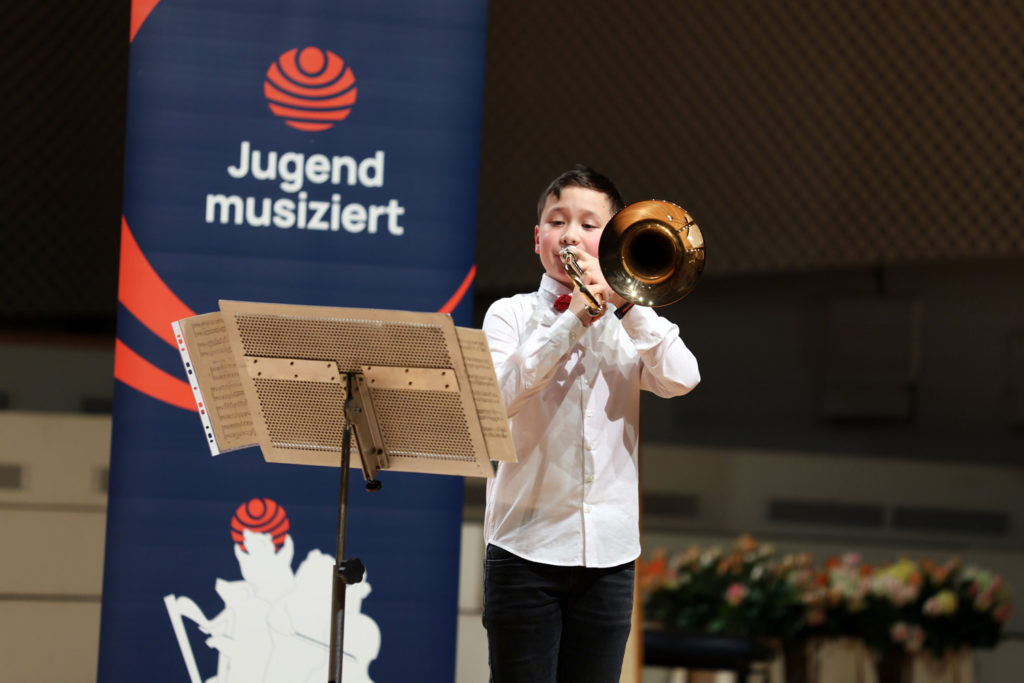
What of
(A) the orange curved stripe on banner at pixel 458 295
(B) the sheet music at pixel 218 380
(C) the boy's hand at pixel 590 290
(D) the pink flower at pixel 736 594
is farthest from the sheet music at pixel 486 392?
(D) the pink flower at pixel 736 594

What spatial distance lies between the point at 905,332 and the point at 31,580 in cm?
393

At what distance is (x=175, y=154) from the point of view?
8.72 ft

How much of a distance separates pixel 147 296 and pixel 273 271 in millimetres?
327

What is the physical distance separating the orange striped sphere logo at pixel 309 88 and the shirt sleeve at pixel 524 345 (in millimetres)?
1005

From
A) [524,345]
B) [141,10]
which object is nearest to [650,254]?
[524,345]

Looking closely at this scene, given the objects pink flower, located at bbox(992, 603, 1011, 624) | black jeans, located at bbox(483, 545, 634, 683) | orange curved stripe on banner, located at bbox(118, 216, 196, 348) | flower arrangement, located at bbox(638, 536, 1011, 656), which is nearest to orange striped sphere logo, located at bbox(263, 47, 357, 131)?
orange curved stripe on banner, located at bbox(118, 216, 196, 348)

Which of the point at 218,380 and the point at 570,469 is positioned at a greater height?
the point at 218,380

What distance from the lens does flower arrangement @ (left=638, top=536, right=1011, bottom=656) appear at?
11.7 ft

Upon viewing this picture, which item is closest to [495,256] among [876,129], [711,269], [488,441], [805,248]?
[711,269]

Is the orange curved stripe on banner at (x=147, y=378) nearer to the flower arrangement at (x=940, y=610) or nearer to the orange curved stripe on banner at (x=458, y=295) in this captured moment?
the orange curved stripe on banner at (x=458, y=295)

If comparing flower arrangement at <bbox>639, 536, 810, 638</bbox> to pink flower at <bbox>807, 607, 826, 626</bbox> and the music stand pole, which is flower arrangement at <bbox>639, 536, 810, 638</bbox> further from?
the music stand pole

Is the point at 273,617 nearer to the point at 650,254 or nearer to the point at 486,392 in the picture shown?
the point at 486,392

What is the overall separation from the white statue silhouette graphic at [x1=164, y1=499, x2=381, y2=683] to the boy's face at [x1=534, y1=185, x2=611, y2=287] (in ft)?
3.95

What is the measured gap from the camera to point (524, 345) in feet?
5.80
